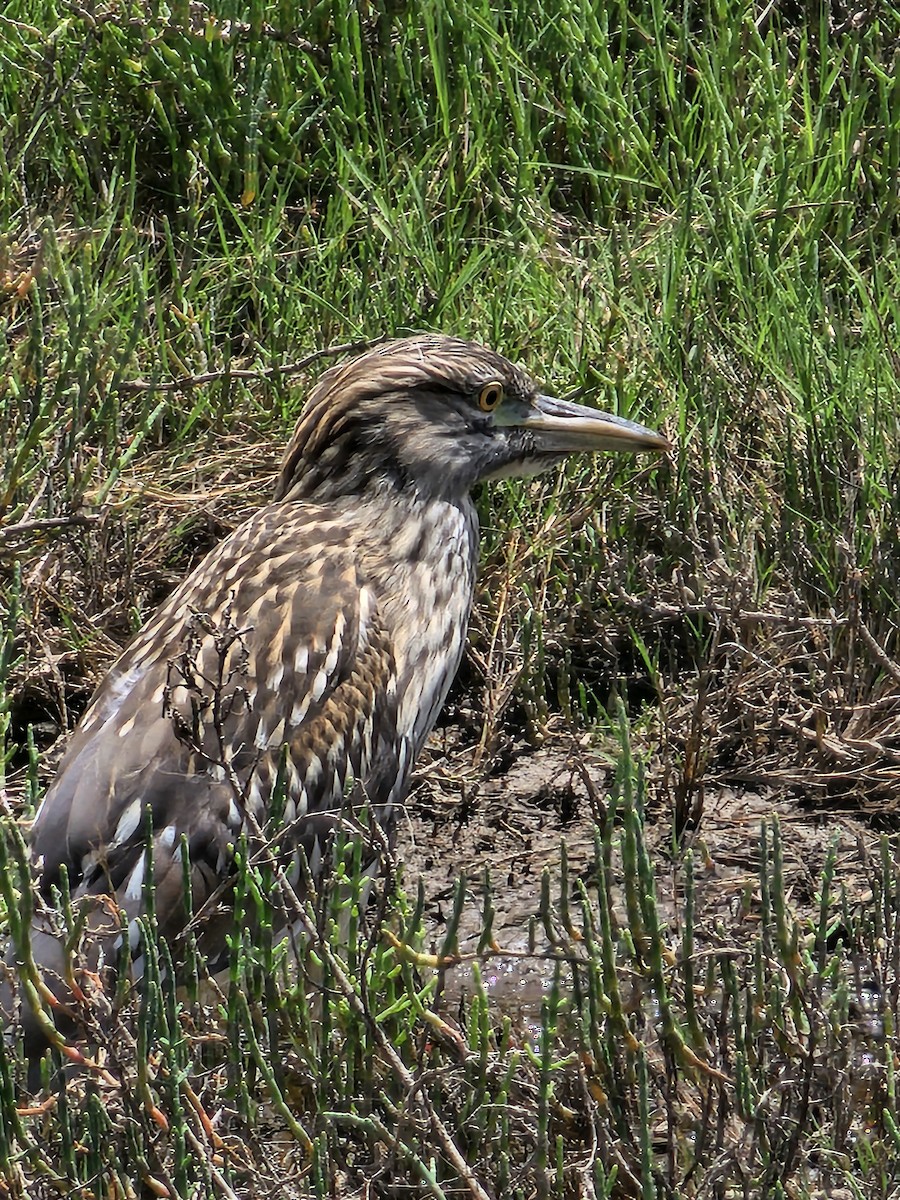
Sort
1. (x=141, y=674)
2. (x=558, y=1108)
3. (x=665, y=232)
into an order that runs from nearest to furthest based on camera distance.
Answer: (x=558, y=1108), (x=141, y=674), (x=665, y=232)

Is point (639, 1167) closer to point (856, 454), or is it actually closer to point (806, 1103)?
point (806, 1103)

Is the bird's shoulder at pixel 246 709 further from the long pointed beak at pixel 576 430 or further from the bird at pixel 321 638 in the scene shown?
the long pointed beak at pixel 576 430

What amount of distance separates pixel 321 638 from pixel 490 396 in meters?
0.89

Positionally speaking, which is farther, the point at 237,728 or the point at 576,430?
the point at 576,430

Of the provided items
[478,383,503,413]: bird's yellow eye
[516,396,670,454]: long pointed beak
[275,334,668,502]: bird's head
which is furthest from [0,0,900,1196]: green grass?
[478,383,503,413]: bird's yellow eye

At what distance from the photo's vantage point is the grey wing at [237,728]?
14.5 ft

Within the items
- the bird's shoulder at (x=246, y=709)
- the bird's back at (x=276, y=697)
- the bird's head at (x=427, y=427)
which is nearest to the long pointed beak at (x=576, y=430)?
the bird's head at (x=427, y=427)

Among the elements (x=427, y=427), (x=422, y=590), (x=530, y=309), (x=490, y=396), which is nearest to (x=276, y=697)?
(x=422, y=590)

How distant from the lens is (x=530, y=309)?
20.8ft

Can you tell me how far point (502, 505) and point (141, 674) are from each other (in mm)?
1594

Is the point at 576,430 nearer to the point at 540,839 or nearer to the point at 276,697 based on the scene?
the point at 540,839

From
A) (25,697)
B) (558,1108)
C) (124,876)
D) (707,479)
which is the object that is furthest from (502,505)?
(558,1108)

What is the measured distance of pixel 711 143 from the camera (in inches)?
265

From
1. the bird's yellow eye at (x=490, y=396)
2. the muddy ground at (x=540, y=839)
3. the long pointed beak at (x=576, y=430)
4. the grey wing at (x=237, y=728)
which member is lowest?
the muddy ground at (x=540, y=839)
